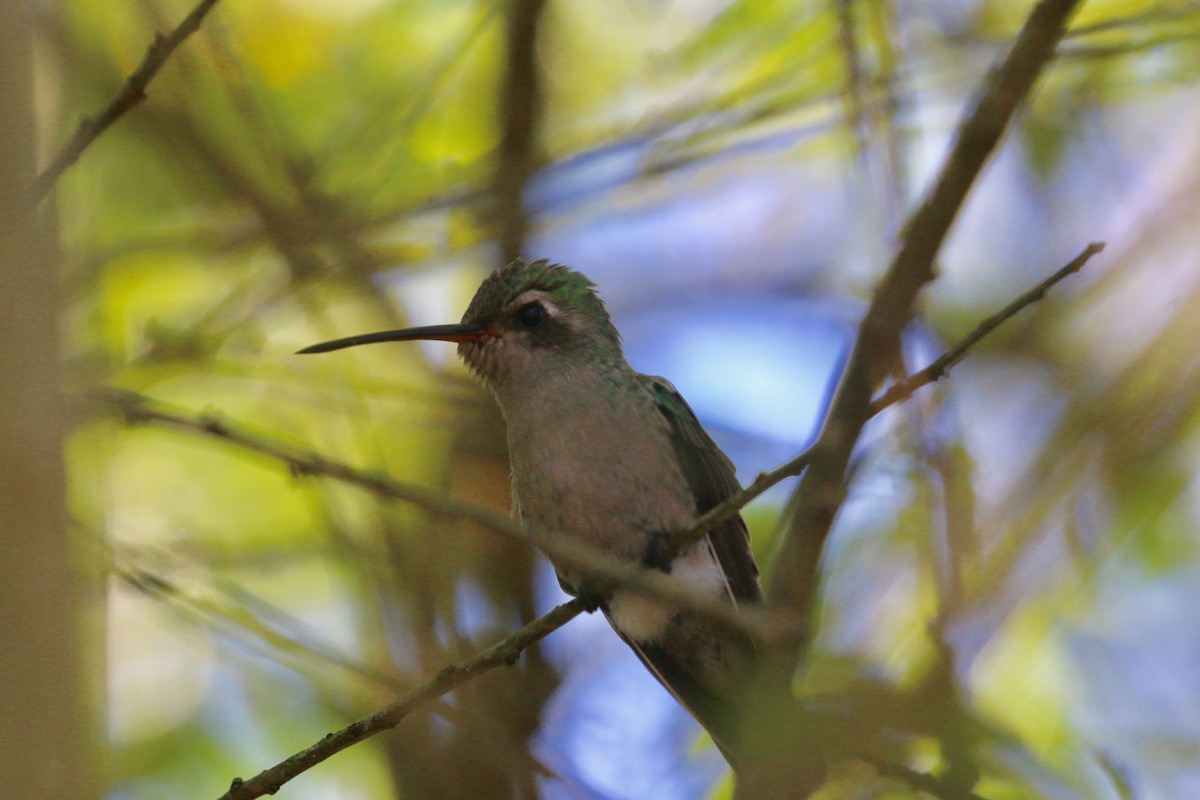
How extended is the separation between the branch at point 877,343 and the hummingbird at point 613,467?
1425 millimetres

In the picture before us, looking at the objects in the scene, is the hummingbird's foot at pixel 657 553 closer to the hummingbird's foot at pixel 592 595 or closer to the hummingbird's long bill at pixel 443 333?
the hummingbird's foot at pixel 592 595

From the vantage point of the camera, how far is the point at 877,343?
2.61 metres

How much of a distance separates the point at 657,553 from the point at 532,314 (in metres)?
1.45

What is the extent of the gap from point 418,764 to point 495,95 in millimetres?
3287

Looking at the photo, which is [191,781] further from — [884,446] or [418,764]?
[884,446]

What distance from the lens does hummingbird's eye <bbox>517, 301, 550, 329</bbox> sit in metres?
4.88

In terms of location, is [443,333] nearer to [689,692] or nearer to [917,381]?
[689,692]

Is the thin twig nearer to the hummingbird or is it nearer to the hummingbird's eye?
the hummingbird

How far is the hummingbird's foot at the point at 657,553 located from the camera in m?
3.75

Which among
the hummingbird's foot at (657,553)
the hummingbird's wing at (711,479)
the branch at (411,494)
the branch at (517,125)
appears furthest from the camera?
the branch at (517,125)

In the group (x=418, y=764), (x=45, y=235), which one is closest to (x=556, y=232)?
(x=418, y=764)

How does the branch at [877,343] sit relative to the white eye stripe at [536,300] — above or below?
below

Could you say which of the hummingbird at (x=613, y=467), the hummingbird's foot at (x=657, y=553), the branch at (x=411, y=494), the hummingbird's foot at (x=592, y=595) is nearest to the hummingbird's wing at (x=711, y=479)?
the hummingbird at (x=613, y=467)

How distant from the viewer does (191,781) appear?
577cm
